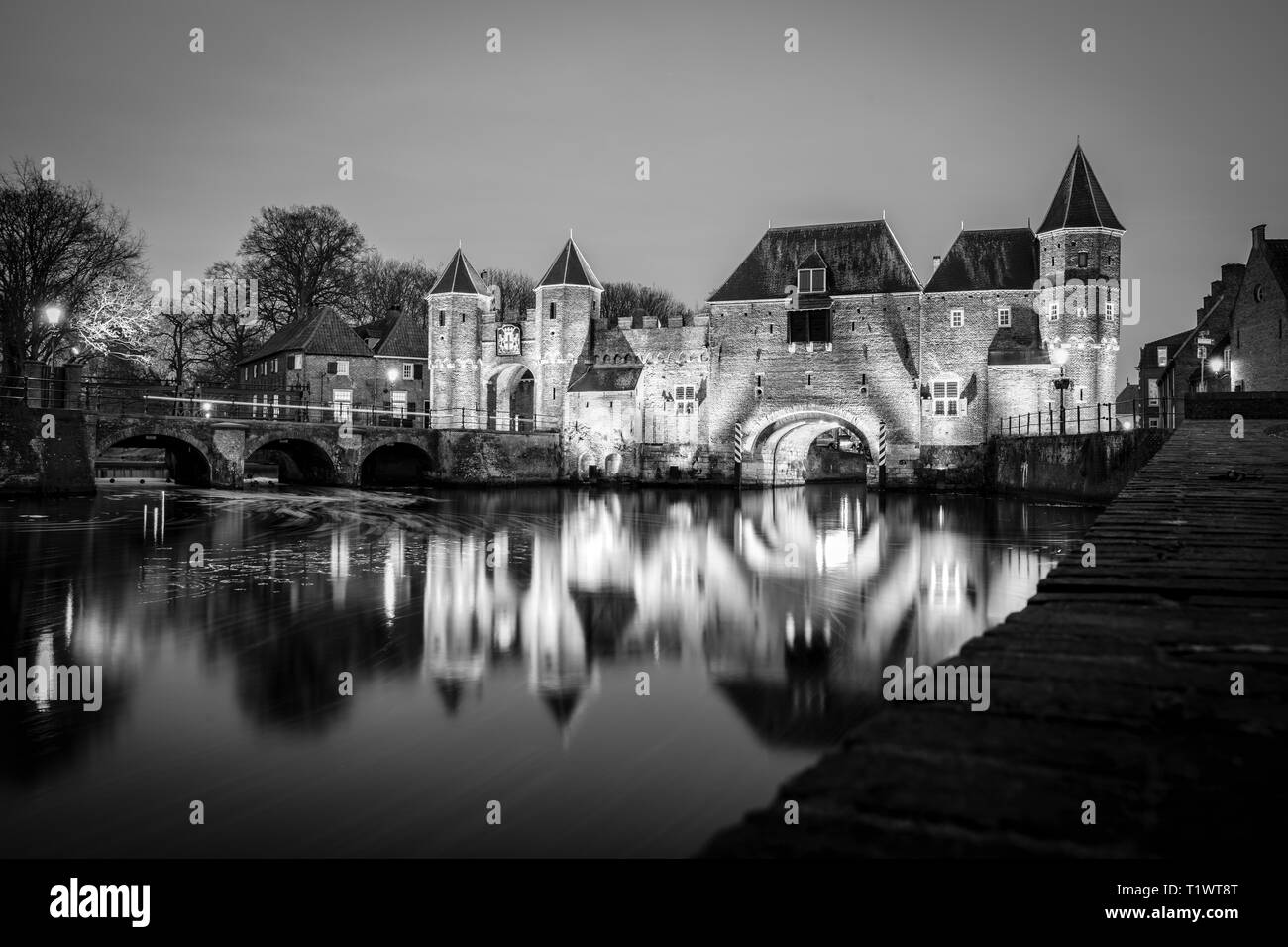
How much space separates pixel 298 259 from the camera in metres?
51.9

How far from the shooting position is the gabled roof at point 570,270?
141 ft

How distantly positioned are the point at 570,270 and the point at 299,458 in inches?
584

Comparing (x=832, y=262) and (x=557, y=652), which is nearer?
(x=557, y=652)

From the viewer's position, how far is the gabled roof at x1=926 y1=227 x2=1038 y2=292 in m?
37.7

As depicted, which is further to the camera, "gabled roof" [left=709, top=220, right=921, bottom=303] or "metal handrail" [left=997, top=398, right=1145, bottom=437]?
"gabled roof" [left=709, top=220, right=921, bottom=303]

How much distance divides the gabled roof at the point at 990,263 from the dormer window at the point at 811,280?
169 inches

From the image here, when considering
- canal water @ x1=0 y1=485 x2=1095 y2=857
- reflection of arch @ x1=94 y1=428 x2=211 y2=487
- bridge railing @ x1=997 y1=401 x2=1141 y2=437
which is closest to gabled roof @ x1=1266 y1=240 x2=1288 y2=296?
bridge railing @ x1=997 y1=401 x2=1141 y2=437

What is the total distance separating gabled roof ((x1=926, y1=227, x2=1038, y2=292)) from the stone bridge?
60.5 feet

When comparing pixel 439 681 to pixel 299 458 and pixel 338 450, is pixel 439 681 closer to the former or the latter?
pixel 338 450

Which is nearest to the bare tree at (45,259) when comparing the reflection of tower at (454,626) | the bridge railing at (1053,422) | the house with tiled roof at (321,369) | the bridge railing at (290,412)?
the bridge railing at (290,412)

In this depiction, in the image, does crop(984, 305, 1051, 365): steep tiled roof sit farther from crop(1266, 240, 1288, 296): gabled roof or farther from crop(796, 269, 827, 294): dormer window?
crop(1266, 240, 1288, 296): gabled roof

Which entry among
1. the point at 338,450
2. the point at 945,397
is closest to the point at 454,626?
the point at 338,450

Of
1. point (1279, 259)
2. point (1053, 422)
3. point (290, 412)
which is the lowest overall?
point (1053, 422)
